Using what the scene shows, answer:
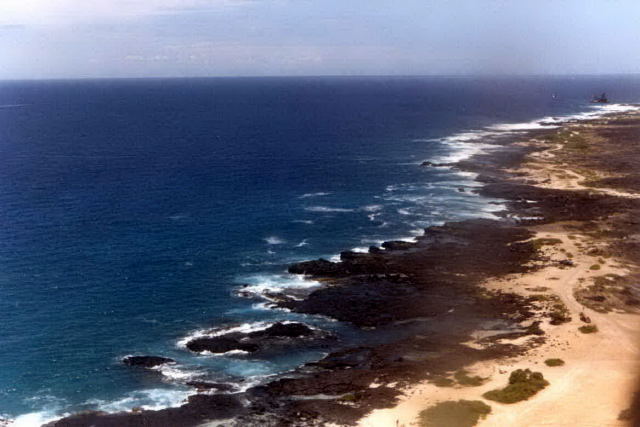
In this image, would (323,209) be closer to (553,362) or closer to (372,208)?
(372,208)

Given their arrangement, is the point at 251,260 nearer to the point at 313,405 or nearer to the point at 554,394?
the point at 313,405

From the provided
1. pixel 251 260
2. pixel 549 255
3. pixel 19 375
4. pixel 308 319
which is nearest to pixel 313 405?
pixel 308 319

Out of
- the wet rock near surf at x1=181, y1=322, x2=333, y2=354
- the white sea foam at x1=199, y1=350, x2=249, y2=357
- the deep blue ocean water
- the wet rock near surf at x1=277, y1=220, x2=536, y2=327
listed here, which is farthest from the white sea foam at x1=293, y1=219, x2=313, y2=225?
the white sea foam at x1=199, y1=350, x2=249, y2=357

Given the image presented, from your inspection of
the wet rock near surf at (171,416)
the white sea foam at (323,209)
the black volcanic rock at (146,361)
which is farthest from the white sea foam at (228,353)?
the white sea foam at (323,209)

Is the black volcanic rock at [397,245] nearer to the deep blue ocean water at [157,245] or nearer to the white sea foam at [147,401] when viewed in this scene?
the deep blue ocean water at [157,245]

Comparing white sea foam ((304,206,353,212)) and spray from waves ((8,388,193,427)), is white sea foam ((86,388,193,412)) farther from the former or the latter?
white sea foam ((304,206,353,212))

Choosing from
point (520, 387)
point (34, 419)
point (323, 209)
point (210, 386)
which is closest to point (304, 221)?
point (323, 209)
